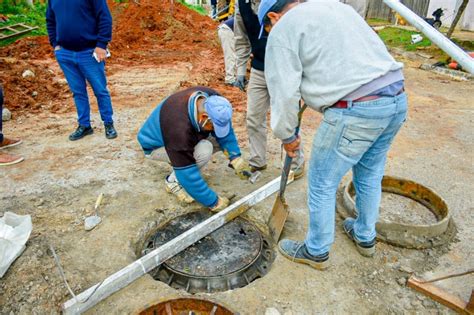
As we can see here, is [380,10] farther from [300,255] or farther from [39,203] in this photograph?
[39,203]

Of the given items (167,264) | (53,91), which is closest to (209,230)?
(167,264)

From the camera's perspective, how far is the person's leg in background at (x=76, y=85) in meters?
4.17

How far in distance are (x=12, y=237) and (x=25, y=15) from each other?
12433 mm

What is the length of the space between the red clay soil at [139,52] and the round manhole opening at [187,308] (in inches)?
153

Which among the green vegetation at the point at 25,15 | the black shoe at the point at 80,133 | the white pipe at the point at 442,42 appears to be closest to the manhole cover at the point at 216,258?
the white pipe at the point at 442,42

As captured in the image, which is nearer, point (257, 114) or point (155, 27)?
point (257, 114)

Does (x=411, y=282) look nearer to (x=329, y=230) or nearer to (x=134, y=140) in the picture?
(x=329, y=230)

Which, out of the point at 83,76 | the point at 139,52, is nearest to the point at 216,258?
the point at 83,76

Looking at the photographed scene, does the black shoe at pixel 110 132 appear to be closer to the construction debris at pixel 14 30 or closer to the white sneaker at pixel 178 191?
the white sneaker at pixel 178 191

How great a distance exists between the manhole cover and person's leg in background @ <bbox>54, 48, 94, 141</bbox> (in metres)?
2.21

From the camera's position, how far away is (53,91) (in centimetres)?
643

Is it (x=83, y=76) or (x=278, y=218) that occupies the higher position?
(x=83, y=76)

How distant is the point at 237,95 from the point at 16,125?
3389 mm

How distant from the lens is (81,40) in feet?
13.4
